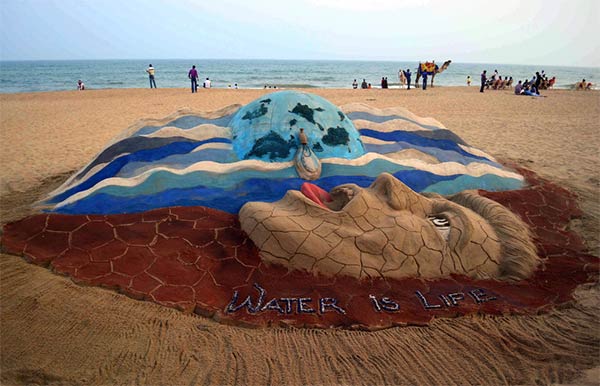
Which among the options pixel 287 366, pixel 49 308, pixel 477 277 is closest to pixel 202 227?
pixel 49 308

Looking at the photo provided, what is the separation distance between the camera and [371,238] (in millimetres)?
3775

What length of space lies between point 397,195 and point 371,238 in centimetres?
69

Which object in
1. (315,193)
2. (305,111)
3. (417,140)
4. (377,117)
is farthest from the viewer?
(377,117)

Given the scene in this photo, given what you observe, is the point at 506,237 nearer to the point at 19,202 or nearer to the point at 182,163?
the point at 182,163

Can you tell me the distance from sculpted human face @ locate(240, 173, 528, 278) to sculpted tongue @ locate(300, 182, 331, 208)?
0.28ft

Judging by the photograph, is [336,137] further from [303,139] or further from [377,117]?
[377,117]

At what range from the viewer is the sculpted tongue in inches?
168

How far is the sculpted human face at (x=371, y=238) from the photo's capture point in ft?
12.1

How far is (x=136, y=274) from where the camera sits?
353cm

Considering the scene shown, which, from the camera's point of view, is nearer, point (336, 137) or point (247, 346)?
point (247, 346)

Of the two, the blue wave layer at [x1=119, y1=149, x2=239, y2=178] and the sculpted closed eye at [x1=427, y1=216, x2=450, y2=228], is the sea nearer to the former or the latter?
the blue wave layer at [x1=119, y1=149, x2=239, y2=178]

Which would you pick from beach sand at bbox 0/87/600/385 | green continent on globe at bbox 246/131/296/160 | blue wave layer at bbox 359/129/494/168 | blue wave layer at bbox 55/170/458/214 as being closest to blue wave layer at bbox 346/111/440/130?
blue wave layer at bbox 359/129/494/168

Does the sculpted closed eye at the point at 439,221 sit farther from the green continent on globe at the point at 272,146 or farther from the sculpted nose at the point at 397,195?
the green continent on globe at the point at 272,146

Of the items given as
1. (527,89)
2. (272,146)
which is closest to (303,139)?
(272,146)
